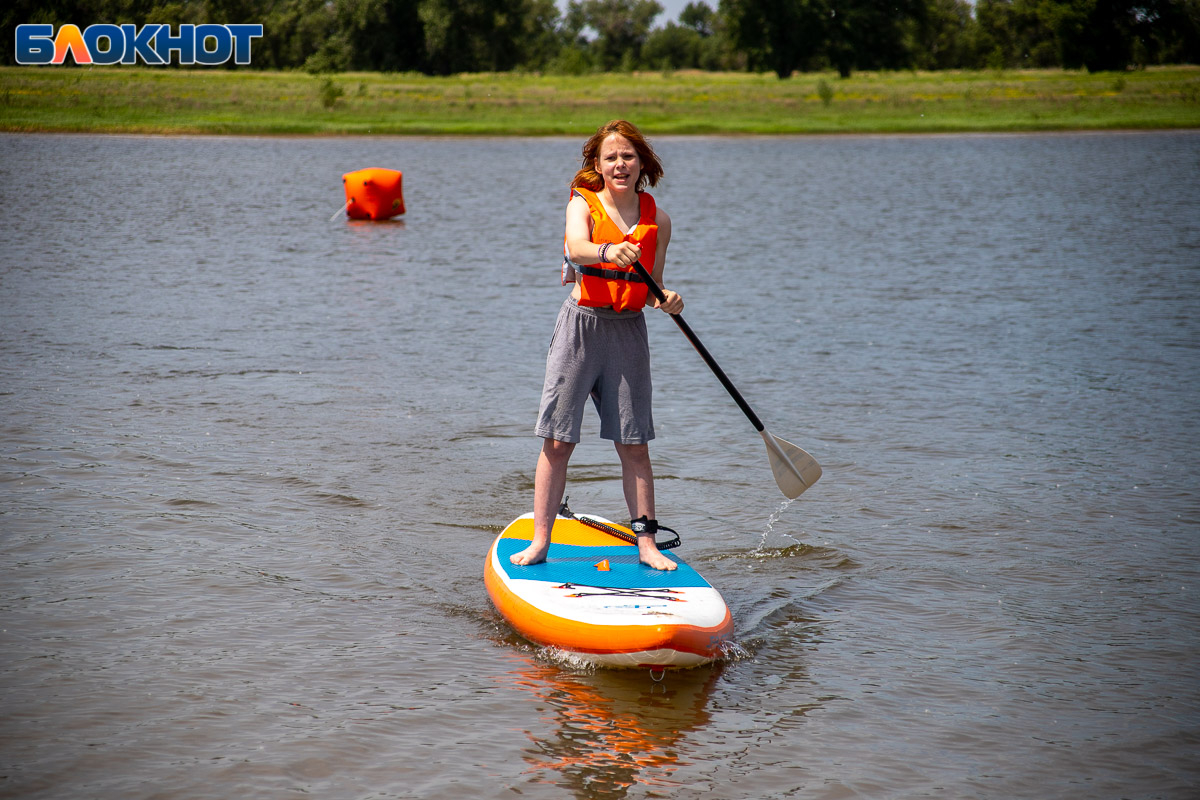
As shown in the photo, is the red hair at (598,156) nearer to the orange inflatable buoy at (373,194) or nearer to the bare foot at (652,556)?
the bare foot at (652,556)

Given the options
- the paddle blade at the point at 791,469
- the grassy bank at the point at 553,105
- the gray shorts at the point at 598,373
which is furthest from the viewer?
the grassy bank at the point at 553,105

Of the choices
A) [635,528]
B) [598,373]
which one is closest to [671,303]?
[598,373]

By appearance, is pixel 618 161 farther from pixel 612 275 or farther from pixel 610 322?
pixel 610 322

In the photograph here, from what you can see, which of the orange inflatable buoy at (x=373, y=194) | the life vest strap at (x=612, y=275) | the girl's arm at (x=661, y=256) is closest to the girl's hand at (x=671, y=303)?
the girl's arm at (x=661, y=256)

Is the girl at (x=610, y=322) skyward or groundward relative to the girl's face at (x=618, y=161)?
groundward

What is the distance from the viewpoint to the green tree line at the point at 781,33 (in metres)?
70.1

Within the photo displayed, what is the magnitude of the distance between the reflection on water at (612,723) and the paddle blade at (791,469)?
132cm

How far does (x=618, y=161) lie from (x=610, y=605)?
5.67 feet

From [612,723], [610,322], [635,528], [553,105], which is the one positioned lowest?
[612,723]

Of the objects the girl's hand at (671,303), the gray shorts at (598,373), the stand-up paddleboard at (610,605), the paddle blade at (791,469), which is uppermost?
the girl's hand at (671,303)

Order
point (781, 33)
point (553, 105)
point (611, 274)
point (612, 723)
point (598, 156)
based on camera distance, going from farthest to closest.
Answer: point (781, 33), point (553, 105), point (598, 156), point (611, 274), point (612, 723)

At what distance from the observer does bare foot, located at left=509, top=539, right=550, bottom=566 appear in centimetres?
492

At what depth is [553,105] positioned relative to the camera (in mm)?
51438

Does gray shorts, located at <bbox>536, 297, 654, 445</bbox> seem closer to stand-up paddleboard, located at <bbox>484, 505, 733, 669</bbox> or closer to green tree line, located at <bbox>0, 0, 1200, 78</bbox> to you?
stand-up paddleboard, located at <bbox>484, 505, 733, 669</bbox>
